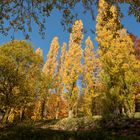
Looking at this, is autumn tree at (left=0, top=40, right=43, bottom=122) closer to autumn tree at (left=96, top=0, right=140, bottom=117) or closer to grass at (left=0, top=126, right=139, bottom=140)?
autumn tree at (left=96, top=0, right=140, bottom=117)

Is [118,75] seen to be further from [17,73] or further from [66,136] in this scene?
[66,136]

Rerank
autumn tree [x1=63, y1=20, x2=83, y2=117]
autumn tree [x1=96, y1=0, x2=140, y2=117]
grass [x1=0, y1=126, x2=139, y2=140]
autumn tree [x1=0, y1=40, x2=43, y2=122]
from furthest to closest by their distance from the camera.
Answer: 1. autumn tree [x1=63, y1=20, x2=83, y2=117]
2. autumn tree [x1=0, y1=40, x2=43, y2=122]
3. autumn tree [x1=96, y1=0, x2=140, y2=117]
4. grass [x1=0, y1=126, x2=139, y2=140]

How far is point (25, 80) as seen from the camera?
31344 mm

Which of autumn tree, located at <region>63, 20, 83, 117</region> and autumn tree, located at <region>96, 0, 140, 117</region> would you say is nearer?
autumn tree, located at <region>96, 0, 140, 117</region>

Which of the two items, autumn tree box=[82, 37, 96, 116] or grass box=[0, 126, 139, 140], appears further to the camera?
autumn tree box=[82, 37, 96, 116]

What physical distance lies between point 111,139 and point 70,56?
32.2 m

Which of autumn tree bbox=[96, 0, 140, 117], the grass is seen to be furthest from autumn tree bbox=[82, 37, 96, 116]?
the grass

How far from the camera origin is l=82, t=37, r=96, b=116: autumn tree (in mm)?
38656

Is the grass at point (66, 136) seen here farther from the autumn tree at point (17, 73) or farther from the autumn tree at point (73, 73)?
the autumn tree at point (73, 73)

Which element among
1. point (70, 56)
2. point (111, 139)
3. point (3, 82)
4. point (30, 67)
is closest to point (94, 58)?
point (70, 56)

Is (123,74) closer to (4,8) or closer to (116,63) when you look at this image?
(116,63)

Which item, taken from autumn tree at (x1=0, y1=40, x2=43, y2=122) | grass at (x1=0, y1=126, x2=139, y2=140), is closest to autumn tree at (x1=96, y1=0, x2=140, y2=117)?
autumn tree at (x1=0, y1=40, x2=43, y2=122)

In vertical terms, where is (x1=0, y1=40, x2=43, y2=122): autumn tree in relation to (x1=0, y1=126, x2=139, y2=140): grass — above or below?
above

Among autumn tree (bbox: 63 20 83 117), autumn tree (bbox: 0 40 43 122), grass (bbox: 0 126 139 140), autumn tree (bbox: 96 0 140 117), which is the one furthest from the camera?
autumn tree (bbox: 63 20 83 117)
